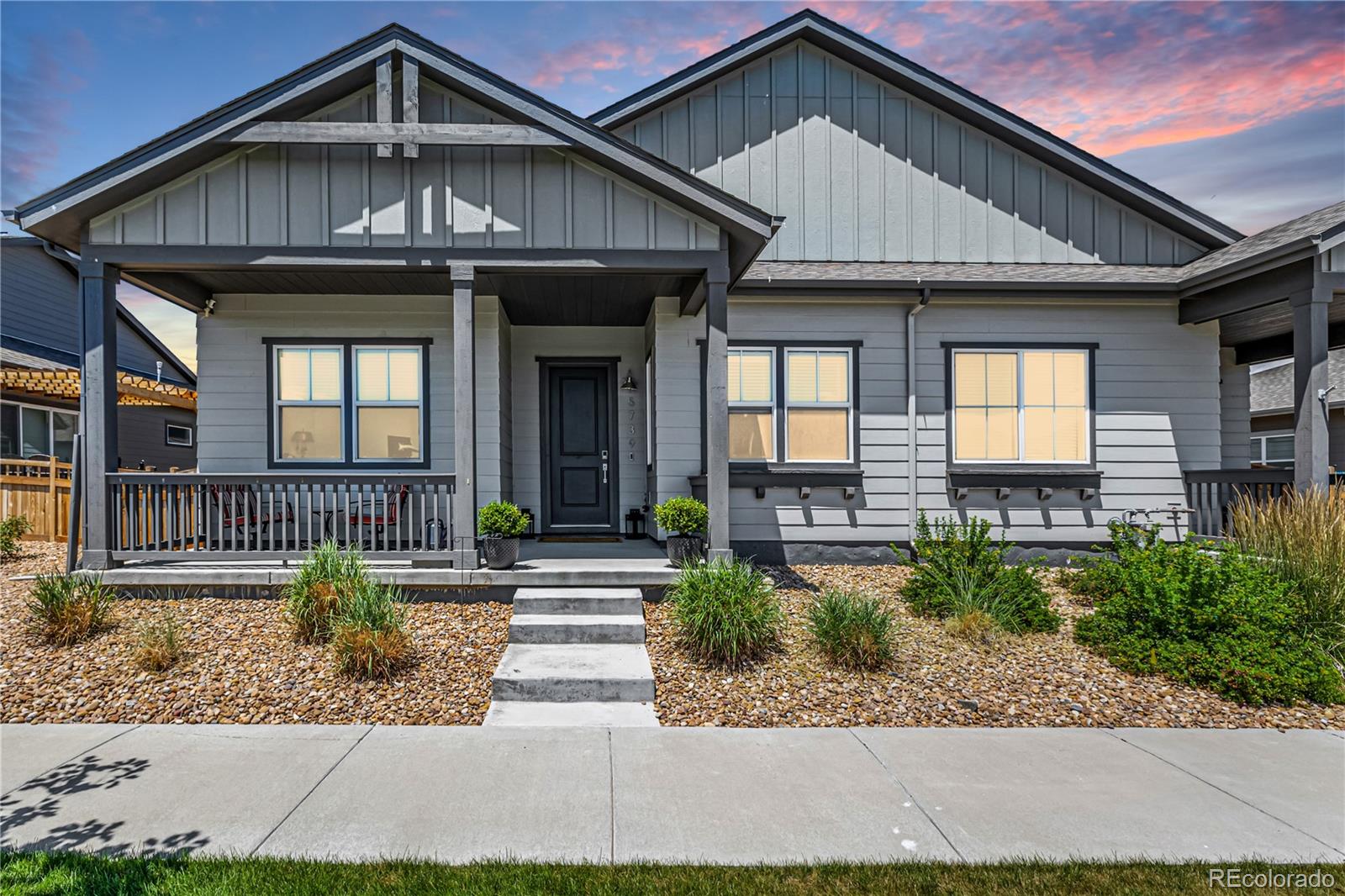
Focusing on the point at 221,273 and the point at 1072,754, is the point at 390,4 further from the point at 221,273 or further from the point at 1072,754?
the point at 1072,754

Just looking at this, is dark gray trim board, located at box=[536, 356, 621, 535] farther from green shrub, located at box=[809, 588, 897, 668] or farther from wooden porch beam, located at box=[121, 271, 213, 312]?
green shrub, located at box=[809, 588, 897, 668]

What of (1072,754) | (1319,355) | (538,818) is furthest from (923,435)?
(538,818)

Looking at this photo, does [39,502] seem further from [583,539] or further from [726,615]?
[726,615]

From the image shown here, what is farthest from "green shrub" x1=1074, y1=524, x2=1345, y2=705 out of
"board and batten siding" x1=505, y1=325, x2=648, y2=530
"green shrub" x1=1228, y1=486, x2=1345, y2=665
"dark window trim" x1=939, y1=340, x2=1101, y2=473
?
"board and batten siding" x1=505, y1=325, x2=648, y2=530

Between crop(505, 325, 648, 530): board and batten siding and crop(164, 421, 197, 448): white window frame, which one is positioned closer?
crop(505, 325, 648, 530): board and batten siding

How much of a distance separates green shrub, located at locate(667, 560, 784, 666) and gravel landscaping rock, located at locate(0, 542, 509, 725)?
4.94 feet

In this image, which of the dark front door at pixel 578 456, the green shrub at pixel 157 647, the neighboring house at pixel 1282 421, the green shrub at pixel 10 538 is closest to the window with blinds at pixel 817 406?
the dark front door at pixel 578 456

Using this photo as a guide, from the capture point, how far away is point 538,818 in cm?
326

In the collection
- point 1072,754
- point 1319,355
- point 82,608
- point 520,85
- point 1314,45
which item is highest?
point 1314,45

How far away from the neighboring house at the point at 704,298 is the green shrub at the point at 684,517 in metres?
0.21

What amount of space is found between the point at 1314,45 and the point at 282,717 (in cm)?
1409

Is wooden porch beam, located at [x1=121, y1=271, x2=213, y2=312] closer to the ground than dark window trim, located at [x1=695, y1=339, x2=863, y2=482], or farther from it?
farther from it

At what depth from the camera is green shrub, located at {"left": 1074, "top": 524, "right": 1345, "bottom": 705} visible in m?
4.77

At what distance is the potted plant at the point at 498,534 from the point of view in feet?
20.8
